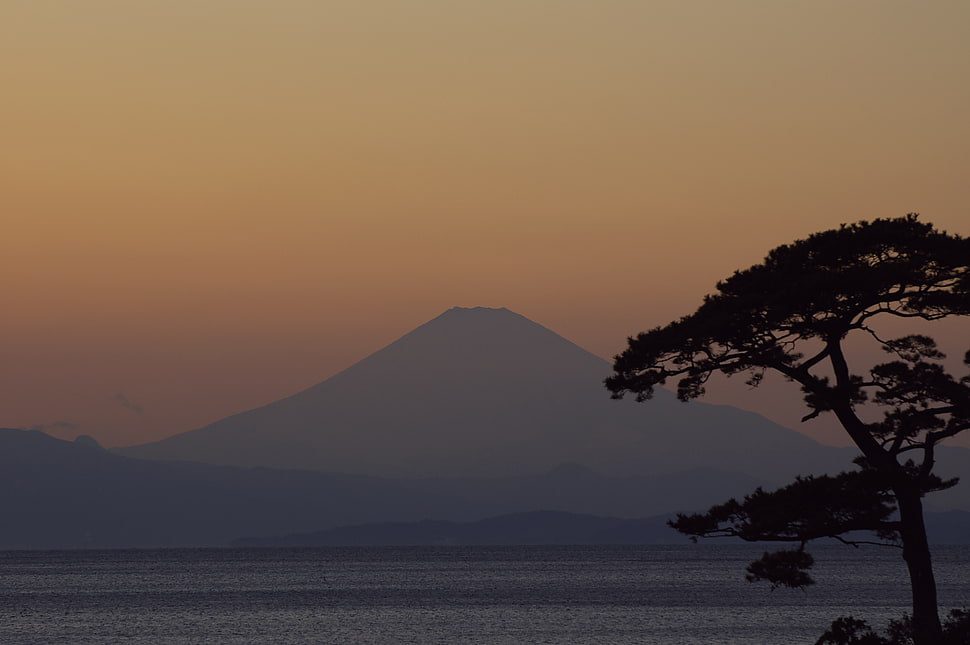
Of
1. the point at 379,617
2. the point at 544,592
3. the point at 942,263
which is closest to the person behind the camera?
the point at 942,263

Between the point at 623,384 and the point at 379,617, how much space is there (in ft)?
194

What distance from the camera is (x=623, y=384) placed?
3059 cm

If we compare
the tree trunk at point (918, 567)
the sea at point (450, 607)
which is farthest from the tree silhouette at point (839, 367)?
the sea at point (450, 607)

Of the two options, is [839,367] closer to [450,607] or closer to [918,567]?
[918,567]

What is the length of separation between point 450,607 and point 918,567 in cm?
7076

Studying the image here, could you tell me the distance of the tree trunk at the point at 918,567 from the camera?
28766 mm

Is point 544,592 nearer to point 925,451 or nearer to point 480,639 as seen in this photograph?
point 480,639

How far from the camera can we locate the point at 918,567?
1156 inches

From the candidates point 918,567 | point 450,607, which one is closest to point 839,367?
point 918,567

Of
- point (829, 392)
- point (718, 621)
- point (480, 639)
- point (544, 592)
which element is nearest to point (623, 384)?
point (829, 392)

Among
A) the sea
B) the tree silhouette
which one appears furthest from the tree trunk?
the sea

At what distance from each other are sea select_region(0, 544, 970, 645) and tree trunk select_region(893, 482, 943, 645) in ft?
112

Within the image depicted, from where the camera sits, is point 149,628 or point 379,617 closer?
point 149,628

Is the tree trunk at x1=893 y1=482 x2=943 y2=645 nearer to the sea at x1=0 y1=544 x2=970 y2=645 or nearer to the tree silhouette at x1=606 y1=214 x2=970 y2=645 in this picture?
the tree silhouette at x1=606 y1=214 x2=970 y2=645
